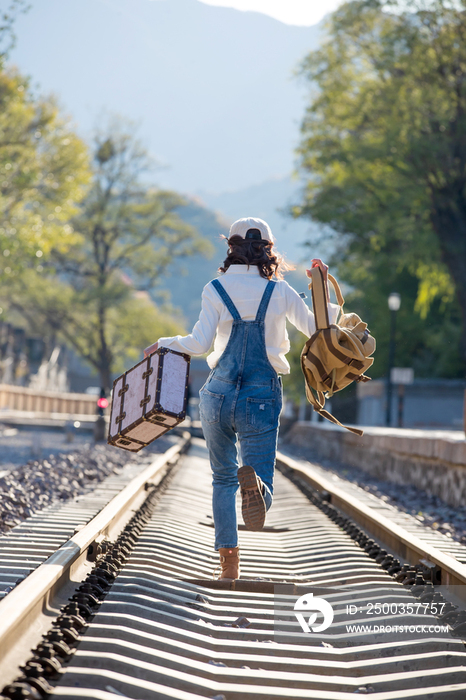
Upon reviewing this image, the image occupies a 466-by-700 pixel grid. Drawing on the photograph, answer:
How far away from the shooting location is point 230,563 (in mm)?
3820

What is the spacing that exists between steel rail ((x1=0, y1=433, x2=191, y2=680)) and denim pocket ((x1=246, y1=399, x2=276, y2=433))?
106cm

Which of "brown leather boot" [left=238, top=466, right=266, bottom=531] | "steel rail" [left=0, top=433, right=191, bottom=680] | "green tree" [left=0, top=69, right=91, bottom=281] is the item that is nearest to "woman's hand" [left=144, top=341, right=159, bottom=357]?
"brown leather boot" [left=238, top=466, right=266, bottom=531]

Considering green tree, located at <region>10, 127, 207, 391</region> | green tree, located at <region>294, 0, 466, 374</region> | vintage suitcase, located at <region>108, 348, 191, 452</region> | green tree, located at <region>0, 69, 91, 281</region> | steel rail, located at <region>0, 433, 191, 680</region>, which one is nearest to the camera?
steel rail, located at <region>0, 433, 191, 680</region>

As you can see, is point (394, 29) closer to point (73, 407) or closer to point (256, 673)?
point (73, 407)

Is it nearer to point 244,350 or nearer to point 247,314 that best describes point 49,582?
point 244,350

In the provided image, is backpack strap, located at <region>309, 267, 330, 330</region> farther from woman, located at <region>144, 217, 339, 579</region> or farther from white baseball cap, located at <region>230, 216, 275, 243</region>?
white baseball cap, located at <region>230, 216, 275, 243</region>

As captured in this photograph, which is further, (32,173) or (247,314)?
(32,173)

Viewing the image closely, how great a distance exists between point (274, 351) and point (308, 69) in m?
Result: 28.9

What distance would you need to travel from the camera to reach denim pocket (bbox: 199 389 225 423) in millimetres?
3664

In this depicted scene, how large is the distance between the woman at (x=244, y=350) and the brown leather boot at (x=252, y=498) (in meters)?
0.06

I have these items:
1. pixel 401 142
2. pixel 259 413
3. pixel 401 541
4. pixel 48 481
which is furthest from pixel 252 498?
pixel 401 142

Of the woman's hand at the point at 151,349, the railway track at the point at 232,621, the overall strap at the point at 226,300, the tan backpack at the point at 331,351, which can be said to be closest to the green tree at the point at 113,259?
the railway track at the point at 232,621

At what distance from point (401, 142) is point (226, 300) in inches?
797

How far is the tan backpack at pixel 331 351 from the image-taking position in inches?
141
